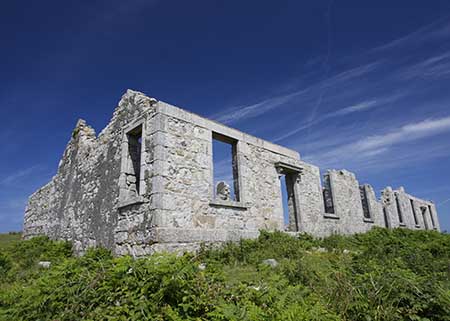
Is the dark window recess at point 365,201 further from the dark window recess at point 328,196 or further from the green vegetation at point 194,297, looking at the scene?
the green vegetation at point 194,297

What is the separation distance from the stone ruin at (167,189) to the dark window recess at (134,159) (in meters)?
0.03

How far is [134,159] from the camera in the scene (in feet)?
25.7

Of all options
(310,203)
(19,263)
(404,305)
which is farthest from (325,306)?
(19,263)

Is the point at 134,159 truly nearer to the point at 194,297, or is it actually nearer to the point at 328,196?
the point at 194,297

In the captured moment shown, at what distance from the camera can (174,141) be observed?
686 centimetres

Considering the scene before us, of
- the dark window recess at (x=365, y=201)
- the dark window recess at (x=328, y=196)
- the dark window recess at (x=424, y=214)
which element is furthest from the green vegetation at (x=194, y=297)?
the dark window recess at (x=424, y=214)

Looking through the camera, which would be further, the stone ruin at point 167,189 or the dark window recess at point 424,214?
the dark window recess at point 424,214

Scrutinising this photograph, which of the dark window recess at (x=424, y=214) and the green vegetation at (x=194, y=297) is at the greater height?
the dark window recess at (x=424, y=214)

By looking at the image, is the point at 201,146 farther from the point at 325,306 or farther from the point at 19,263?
the point at 19,263

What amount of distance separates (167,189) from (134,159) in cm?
206

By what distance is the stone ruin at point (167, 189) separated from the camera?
6.42 metres

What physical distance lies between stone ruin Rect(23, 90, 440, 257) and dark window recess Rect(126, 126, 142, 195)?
0.03 metres

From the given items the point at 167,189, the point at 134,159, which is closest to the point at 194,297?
the point at 167,189

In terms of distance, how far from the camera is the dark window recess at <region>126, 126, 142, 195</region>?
762 cm
